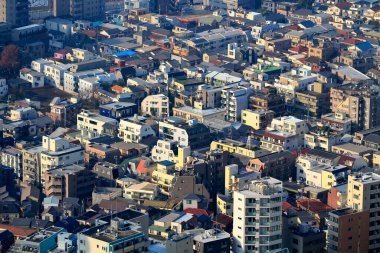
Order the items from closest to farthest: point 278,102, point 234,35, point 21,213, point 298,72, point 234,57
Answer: point 21,213 → point 278,102 → point 298,72 → point 234,57 → point 234,35

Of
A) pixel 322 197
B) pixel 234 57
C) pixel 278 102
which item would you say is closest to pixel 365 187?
pixel 322 197

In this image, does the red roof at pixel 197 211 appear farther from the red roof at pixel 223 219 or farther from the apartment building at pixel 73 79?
the apartment building at pixel 73 79

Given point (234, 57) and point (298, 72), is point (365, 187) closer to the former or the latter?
point (298, 72)

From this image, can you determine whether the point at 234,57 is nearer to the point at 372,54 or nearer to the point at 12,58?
the point at 372,54

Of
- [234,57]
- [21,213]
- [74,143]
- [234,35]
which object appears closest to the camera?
[21,213]

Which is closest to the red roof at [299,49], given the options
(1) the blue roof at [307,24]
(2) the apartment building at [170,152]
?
(1) the blue roof at [307,24]

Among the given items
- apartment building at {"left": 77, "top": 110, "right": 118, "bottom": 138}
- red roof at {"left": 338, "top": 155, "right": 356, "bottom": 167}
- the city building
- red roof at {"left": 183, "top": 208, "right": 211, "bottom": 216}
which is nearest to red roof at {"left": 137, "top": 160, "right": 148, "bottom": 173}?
apartment building at {"left": 77, "top": 110, "right": 118, "bottom": 138}

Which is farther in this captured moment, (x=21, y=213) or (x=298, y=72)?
(x=298, y=72)

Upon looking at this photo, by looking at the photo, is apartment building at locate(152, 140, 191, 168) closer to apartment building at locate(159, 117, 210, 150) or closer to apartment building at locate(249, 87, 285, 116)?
apartment building at locate(159, 117, 210, 150)
